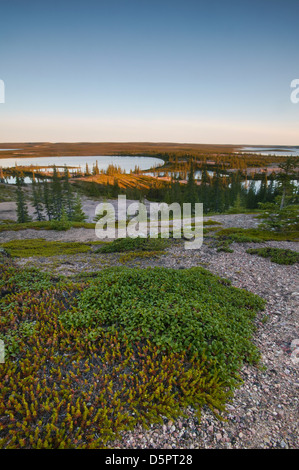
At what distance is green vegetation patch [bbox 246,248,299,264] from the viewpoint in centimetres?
1862

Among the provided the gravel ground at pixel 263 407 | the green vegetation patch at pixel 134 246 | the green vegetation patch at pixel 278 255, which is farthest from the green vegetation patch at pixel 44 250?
the gravel ground at pixel 263 407

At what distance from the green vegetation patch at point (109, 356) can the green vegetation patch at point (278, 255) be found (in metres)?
8.73

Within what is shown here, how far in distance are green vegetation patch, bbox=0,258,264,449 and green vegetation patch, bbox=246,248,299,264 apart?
28.6ft

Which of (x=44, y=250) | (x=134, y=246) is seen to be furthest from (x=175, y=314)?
(x=44, y=250)

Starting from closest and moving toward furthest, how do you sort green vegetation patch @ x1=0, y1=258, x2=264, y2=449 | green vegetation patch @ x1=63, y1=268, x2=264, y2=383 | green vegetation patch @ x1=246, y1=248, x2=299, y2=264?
green vegetation patch @ x1=0, y1=258, x2=264, y2=449, green vegetation patch @ x1=63, y1=268, x2=264, y2=383, green vegetation patch @ x1=246, y1=248, x2=299, y2=264

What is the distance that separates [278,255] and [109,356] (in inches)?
686

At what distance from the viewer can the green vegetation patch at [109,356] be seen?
5762 mm

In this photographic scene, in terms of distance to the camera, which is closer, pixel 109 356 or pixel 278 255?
pixel 109 356

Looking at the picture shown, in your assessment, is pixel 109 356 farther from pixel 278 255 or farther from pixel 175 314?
pixel 278 255

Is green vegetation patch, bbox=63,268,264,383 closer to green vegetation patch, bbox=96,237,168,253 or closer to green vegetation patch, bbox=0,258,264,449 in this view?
green vegetation patch, bbox=0,258,264,449

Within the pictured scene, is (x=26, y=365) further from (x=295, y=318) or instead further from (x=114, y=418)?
(x=295, y=318)

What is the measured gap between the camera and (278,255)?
19.6 meters

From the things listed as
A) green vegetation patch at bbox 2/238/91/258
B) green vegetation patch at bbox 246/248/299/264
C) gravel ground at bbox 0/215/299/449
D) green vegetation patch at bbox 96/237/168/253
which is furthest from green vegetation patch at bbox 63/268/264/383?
green vegetation patch at bbox 2/238/91/258

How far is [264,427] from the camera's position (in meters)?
6.07
